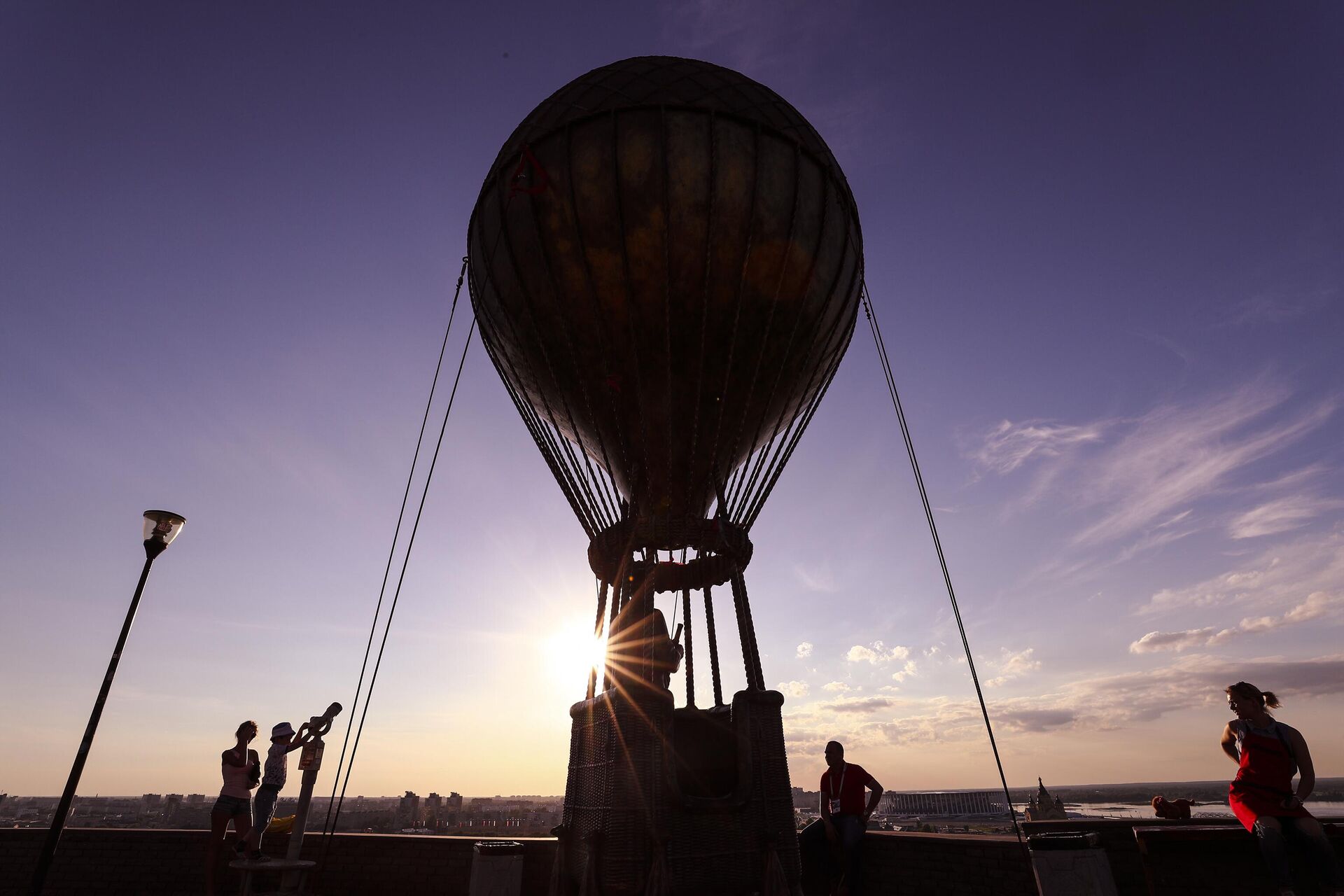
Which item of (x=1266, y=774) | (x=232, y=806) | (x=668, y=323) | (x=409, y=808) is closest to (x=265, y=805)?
(x=232, y=806)

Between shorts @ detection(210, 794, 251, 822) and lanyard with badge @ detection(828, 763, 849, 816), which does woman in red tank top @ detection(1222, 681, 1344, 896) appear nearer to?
lanyard with badge @ detection(828, 763, 849, 816)

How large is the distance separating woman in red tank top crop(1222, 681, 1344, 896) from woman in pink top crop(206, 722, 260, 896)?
27.9 feet

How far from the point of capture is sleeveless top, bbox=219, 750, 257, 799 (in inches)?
262

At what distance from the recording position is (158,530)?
25.1 ft

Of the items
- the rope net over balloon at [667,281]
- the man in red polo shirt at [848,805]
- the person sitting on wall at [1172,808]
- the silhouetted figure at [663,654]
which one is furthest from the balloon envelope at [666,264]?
the person sitting on wall at [1172,808]

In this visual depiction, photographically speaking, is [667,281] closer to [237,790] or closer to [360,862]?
[237,790]

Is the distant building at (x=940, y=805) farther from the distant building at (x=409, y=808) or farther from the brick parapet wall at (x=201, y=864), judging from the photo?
the brick parapet wall at (x=201, y=864)

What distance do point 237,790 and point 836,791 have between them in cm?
616

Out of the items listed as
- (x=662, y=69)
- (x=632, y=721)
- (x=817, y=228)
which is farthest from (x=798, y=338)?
(x=632, y=721)

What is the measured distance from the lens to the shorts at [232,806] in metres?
6.55

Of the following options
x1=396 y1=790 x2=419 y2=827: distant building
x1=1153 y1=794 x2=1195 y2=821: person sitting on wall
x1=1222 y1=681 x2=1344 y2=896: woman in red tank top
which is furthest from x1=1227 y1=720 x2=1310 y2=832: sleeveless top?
x1=396 y1=790 x2=419 y2=827: distant building

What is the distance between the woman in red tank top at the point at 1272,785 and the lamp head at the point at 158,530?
1029cm

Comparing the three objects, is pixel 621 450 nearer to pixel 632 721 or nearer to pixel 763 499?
pixel 763 499

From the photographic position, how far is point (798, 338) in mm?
9406
